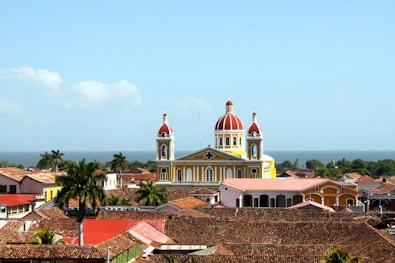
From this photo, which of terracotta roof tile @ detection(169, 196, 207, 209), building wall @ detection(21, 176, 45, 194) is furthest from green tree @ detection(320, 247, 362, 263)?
building wall @ detection(21, 176, 45, 194)

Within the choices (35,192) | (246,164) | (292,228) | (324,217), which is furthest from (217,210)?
(246,164)

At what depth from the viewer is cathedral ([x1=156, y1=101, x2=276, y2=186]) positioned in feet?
289

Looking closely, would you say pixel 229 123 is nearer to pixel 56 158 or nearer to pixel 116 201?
pixel 56 158

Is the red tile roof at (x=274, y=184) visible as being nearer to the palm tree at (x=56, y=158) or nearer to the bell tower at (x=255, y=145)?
the bell tower at (x=255, y=145)

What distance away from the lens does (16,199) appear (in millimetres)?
59281

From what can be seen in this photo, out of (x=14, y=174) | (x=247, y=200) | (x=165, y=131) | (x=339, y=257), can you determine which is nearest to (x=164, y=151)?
(x=165, y=131)

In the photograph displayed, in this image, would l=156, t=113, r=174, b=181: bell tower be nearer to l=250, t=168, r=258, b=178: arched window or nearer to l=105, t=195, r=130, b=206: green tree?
l=250, t=168, r=258, b=178: arched window

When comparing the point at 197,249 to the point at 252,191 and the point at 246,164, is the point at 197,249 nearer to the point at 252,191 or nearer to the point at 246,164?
the point at 252,191

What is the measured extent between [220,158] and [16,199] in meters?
33.6

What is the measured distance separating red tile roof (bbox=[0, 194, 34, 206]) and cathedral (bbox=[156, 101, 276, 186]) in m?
30.0

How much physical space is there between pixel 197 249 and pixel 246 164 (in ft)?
156

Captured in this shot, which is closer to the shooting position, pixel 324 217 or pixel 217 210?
pixel 324 217

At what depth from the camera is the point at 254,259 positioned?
35000 mm

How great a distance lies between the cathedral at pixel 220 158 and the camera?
88125mm
